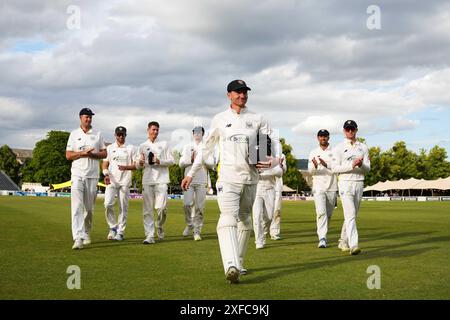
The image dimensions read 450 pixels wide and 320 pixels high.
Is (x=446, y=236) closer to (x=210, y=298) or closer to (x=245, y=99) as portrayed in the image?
(x=245, y=99)

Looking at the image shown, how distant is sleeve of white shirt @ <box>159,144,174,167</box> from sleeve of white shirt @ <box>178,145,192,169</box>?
1.03m

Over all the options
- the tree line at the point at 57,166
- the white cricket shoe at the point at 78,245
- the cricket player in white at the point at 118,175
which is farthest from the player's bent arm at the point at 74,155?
the tree line at the point at 57,166

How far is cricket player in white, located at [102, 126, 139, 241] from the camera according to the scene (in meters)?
14.2

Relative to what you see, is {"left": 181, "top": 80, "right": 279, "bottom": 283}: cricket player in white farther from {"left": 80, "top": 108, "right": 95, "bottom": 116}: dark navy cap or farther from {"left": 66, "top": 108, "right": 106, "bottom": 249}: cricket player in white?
{"left": 80, "top": 108, "right": 95, "bottom": 116}: dark navy cap

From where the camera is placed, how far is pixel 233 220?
7.72 m

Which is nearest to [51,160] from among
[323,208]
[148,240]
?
[148,240]

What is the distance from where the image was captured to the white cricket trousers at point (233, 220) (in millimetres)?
7473

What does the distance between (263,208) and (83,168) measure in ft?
14.7

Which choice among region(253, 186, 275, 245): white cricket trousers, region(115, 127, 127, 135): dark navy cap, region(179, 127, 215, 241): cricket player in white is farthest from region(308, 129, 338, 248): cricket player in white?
region(115, 127, 127, 135): dark navy cap

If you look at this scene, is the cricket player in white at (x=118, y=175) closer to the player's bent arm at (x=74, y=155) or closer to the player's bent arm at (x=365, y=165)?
the player's bent arm at (x=74, y=155)

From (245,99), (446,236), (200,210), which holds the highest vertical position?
(245,99)
